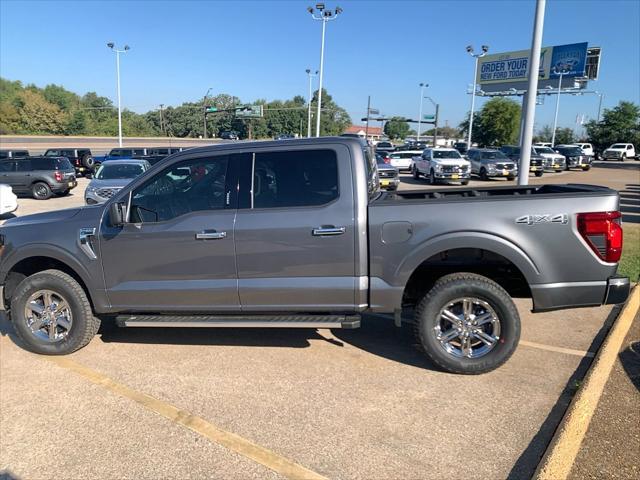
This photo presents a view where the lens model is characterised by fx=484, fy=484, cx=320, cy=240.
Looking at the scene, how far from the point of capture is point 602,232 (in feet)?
12.2

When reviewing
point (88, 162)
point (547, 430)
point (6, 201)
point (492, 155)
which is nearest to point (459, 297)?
point (547, 430)

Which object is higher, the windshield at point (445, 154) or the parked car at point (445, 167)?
the windshield at point (445, 154)

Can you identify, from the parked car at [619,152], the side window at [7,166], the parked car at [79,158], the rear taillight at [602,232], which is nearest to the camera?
the rear taillight at [602,232]

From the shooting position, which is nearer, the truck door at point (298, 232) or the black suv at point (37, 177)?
the truck door at point (298, 232)

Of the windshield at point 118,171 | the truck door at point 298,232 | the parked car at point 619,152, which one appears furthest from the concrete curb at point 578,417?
the parked car at point 619,152

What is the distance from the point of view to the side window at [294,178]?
13.3 ft

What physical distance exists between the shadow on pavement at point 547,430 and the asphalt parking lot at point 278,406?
1cm

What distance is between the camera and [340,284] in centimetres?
401

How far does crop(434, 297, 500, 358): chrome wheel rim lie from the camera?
3.98 meters

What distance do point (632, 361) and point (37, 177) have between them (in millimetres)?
20919

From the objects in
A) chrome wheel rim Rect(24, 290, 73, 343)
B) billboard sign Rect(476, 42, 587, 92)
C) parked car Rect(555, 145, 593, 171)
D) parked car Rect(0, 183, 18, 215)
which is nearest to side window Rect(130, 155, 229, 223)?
chrome wheel rim Rect(24, 290, 73, 343)

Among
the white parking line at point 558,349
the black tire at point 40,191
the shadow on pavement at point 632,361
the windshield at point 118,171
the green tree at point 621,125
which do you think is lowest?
the black tire at point 40,191

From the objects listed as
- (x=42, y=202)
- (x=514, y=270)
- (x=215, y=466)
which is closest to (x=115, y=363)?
(x=215, y=466)

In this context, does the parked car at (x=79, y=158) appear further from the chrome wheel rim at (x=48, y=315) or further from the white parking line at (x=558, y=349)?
the white parking line at (x=558, y=349)
